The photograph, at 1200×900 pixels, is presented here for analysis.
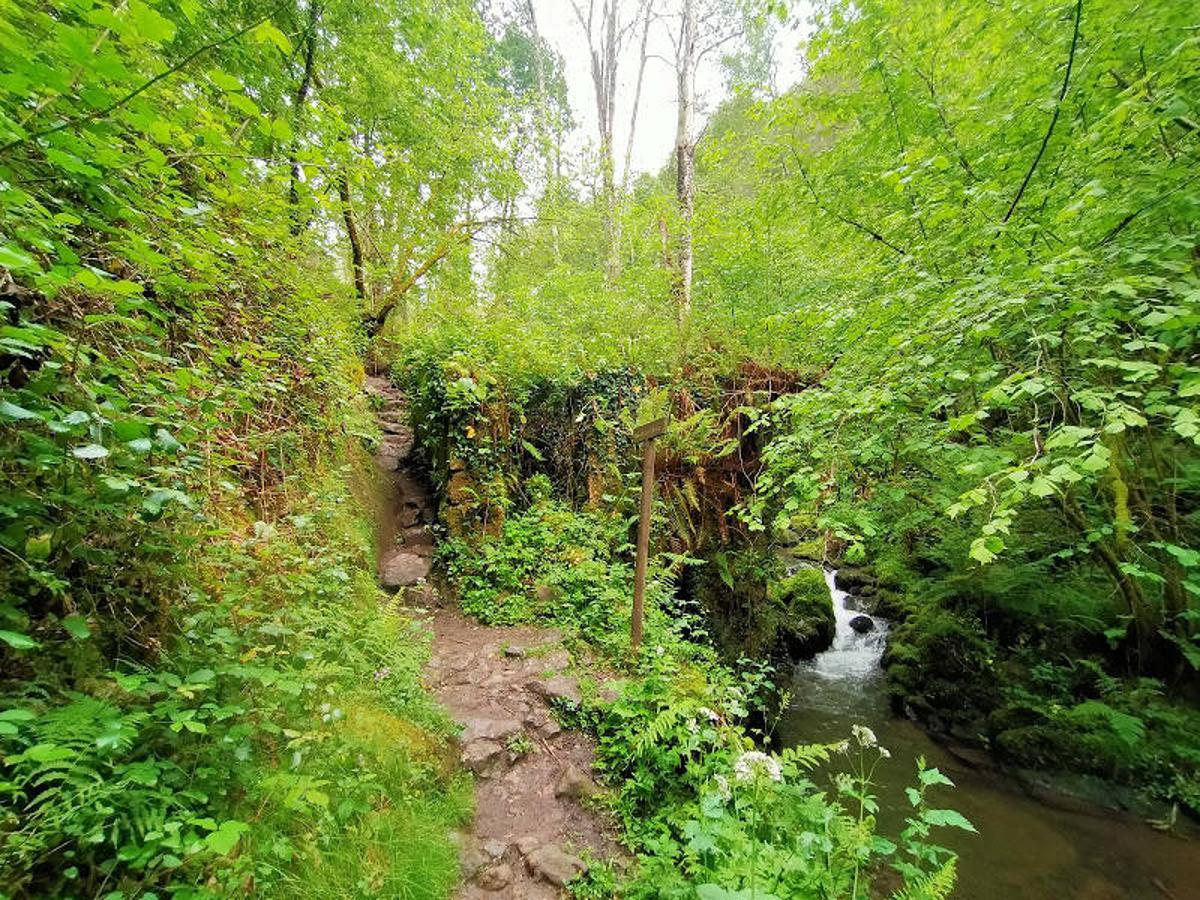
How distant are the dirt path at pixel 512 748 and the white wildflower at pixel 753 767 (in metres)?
1.05

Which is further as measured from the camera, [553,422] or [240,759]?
[553,422]

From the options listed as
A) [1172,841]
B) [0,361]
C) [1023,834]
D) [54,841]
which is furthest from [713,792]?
[1172,841]

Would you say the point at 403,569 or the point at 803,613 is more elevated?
the point at 403,569

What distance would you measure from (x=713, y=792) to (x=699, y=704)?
0.99m

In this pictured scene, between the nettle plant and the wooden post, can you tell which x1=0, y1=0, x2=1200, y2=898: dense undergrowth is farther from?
the wooden post

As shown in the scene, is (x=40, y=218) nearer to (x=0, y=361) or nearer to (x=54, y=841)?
(x=0, y=361)

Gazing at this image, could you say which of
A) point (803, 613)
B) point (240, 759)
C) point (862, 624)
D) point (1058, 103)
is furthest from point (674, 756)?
point (862, 624)

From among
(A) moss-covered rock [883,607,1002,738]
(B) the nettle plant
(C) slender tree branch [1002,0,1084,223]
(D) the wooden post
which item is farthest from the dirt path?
(A) moss-covered rock [883,607,1002,738]

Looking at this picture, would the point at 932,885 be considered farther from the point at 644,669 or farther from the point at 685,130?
the point at 685,130

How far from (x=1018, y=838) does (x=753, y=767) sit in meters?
4.84

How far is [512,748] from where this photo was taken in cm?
383

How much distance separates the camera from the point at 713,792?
2.97m

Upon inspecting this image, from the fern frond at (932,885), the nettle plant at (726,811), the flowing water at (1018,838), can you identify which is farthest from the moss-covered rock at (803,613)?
the fern frond at (932,885)

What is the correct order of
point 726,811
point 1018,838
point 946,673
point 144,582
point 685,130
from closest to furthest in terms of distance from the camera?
1. point 144,582
2. point 726,811
3. point 1018,838
4. point 946,673
5. point 685,130
